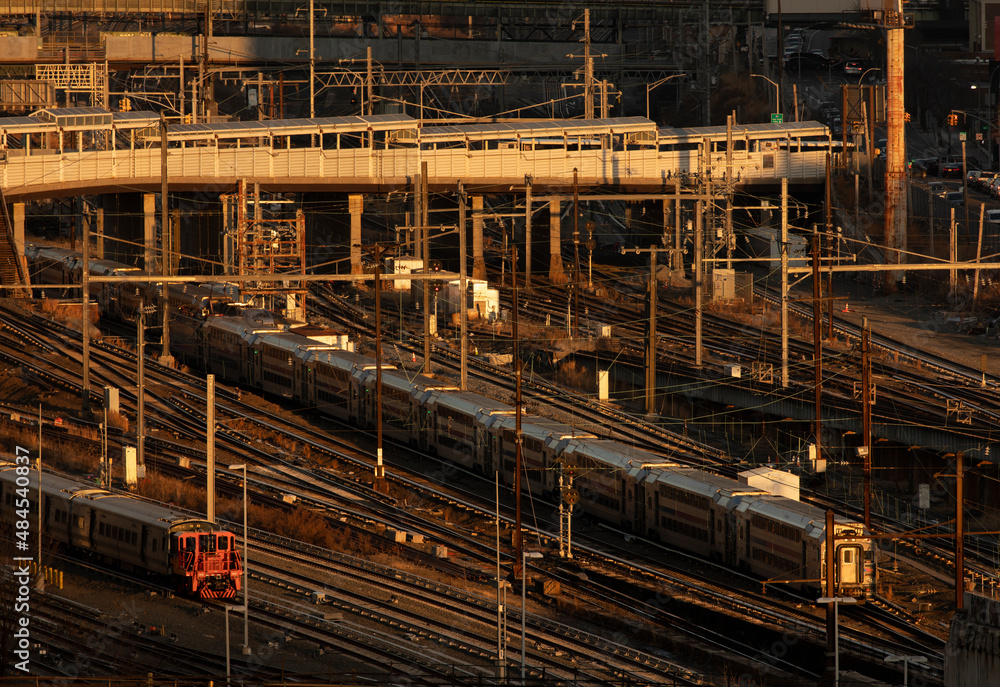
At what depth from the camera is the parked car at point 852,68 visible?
9756 cm

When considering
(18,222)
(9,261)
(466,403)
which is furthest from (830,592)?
(18,222)

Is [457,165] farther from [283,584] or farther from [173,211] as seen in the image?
[283,584]

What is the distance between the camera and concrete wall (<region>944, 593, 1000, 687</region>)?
23.2m

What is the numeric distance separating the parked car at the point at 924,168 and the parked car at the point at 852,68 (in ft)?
65.0

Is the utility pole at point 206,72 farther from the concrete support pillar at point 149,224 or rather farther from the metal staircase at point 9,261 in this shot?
the metal staircase at point 9,261

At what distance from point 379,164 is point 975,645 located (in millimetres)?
45238

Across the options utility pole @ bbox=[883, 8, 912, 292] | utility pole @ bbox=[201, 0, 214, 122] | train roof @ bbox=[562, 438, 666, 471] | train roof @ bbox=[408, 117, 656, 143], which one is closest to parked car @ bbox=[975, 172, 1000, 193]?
utility pole @ bbox=[883, 8, 912, 292]

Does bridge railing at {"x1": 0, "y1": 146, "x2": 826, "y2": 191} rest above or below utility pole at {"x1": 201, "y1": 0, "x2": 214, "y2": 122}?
below

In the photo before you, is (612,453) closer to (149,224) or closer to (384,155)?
(149,224)

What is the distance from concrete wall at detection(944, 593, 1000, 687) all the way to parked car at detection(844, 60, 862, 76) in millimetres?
77326

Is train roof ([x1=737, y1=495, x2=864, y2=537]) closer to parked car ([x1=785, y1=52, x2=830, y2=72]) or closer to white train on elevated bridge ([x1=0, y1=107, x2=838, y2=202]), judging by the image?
white train on elevated bridge ([x1=0, y1=107, x2=838, y2=202])

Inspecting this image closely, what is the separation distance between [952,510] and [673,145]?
131ft

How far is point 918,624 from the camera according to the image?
30.2 m

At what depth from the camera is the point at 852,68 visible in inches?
3839
